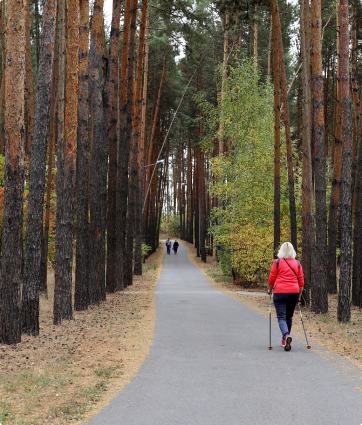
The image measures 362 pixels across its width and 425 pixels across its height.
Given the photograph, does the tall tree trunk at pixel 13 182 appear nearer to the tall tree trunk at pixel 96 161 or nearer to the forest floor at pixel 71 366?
the forest floor at pixel 71 366

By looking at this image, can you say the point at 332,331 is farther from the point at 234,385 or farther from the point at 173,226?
the point at 173,226

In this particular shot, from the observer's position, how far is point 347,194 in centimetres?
1116

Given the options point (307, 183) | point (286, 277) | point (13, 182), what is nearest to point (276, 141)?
point (307, 183)

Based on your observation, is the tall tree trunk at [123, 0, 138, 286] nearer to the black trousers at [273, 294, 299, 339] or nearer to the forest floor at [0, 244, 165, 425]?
the forest floor at [0, 244, 165, 425]

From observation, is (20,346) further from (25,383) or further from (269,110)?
(269,110)

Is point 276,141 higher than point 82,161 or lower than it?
higher

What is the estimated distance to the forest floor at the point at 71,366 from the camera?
15.9 feet

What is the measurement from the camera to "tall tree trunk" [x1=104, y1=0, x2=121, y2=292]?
15.5 metres

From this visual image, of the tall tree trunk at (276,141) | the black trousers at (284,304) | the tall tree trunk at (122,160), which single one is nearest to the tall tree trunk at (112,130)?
the tall tree trunk at (122,160)

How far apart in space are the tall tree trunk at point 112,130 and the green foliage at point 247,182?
6.27 metres

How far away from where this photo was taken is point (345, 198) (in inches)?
441

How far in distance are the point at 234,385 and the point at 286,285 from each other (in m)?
2.71

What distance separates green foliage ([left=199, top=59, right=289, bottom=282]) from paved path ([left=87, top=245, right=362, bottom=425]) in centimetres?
1116

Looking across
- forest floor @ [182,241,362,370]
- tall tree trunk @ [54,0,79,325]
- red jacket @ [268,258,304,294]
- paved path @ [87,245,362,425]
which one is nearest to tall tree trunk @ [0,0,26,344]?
paved path @ [87,245,362,425]
